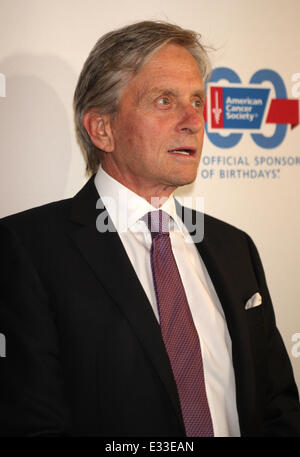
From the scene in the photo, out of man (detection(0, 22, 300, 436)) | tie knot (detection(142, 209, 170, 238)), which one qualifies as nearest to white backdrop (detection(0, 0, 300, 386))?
man (detection(0, 22, 300, 436))

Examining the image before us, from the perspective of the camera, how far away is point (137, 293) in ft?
4.61

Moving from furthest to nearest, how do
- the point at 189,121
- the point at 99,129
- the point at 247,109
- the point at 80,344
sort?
1. the point at 247,109
2. the point at 99,129
3. the point at 189,121
4. the point at 80,344

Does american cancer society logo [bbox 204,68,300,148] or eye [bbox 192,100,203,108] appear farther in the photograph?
american cancer society logo [bbox 204,68,300,148]

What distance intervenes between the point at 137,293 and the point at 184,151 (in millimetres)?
498

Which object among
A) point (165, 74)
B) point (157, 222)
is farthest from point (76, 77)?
point (157, 222)

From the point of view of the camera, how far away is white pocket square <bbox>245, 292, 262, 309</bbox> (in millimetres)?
1682

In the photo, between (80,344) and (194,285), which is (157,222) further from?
(80,344)

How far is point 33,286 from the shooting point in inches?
55.2

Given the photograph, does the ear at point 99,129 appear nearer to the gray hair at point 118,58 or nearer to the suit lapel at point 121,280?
the gray hair at point 118,58

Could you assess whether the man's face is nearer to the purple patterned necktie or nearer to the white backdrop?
the purple patterned necktie

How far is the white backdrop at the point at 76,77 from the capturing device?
1.84 meters

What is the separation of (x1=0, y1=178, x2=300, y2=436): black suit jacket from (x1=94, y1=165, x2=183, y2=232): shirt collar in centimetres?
7

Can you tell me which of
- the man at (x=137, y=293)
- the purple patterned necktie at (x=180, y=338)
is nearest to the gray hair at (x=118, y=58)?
the man at (x=137, y=293)
